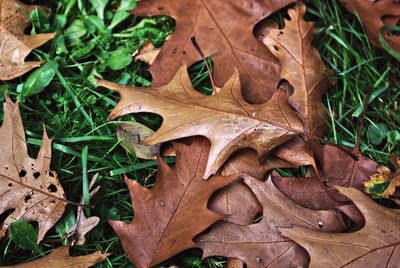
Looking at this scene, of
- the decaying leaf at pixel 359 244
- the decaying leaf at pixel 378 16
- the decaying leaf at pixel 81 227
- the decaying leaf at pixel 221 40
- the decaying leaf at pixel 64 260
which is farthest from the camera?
the decaying leaf at pixel 378 16

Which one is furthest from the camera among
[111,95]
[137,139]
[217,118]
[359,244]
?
[111,95]

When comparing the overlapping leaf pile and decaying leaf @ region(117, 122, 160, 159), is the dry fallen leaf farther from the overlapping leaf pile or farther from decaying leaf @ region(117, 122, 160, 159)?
decaying leaf @ region(117, 122, 160, 159)

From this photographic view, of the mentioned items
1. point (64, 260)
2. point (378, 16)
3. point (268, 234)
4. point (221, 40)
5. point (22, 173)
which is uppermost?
point (378, 16)

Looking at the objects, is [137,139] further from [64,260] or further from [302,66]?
[302,66]

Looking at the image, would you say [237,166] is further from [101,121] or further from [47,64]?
[47,64]

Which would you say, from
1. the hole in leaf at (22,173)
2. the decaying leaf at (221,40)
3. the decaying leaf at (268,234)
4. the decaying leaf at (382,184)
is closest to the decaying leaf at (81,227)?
the hole in leaf at (22,173)

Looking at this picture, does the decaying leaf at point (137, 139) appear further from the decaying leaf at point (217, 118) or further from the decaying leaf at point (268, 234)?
the decaying leaf at point (268, 234)

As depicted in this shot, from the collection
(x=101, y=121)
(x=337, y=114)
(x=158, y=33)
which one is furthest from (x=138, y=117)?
(x=337, y=114)

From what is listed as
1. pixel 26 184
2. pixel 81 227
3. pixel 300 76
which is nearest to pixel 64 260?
pixel 81 227
